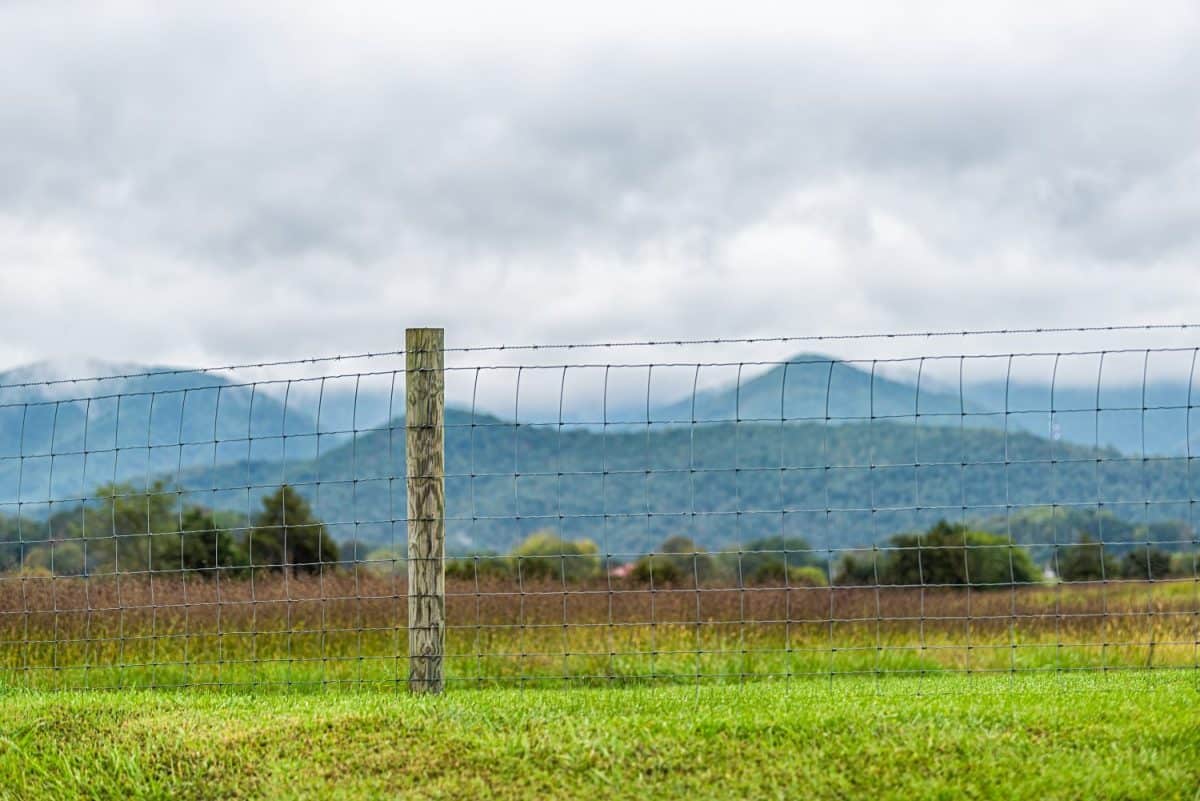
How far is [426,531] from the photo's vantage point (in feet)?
26.2

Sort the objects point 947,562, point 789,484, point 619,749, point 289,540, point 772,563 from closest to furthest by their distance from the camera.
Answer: point 619,749 < point 947,562 < point 289,540 < point 772,563 < point 789,484

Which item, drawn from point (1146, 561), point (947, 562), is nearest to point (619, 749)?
point (1146, 561)

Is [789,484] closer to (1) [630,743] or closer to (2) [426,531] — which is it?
(2) [426,531]

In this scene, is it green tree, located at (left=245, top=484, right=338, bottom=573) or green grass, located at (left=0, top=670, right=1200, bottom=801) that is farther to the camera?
green tree, located at (left=245, top=484, right=338, bottom=573)

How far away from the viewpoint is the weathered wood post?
797 centimetres

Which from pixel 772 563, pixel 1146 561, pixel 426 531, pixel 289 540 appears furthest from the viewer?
pixel 772 563

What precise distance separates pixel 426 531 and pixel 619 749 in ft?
8.29

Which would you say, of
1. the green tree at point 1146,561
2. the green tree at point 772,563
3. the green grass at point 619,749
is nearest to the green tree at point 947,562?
the green tree at point 772,563

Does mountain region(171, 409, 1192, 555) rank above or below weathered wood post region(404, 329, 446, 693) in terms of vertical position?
above

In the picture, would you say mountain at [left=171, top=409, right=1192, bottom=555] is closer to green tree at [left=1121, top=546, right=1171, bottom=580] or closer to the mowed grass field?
green tree at [left=1121, top=546, right=1171, bottom=580]

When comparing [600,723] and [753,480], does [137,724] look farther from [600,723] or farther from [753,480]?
[753,480]

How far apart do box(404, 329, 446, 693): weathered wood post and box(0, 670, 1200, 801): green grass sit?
2.84ft

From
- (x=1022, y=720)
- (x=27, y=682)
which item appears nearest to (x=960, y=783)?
(x=1022, y=720)

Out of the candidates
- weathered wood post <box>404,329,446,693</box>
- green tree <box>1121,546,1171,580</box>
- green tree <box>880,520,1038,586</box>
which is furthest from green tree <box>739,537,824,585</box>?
green tree <box>1121,546,1171,580</box>
